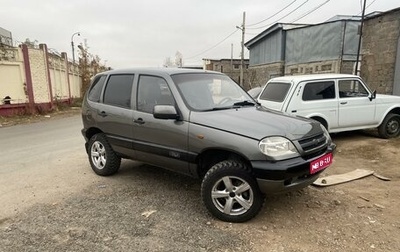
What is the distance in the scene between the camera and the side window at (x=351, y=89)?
7.71 meters

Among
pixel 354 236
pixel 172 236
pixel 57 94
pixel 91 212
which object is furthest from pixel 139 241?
pixel 57 94

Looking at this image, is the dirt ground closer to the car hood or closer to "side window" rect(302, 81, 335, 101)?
the car hood

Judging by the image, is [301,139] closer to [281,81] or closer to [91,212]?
[91,212]

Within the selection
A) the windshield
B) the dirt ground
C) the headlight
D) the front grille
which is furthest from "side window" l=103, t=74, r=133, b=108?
the front grille

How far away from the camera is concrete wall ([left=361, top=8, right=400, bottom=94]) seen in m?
10.9

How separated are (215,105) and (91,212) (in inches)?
85.8

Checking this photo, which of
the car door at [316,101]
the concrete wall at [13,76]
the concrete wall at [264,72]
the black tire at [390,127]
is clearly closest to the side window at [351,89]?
the car door at [316,101]

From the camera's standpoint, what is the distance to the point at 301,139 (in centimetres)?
360

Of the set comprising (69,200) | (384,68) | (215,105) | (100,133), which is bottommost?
(69,200)

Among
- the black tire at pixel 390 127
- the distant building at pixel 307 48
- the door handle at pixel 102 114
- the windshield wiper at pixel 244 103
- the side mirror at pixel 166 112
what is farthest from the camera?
the distant building at pixel 307 48

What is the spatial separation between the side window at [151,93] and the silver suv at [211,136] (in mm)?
15

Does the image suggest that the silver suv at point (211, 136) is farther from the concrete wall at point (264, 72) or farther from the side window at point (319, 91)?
the concrete wall at point (264, 72)

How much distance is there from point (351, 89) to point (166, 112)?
592 centimetres

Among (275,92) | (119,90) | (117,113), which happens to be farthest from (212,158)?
(275,92)
